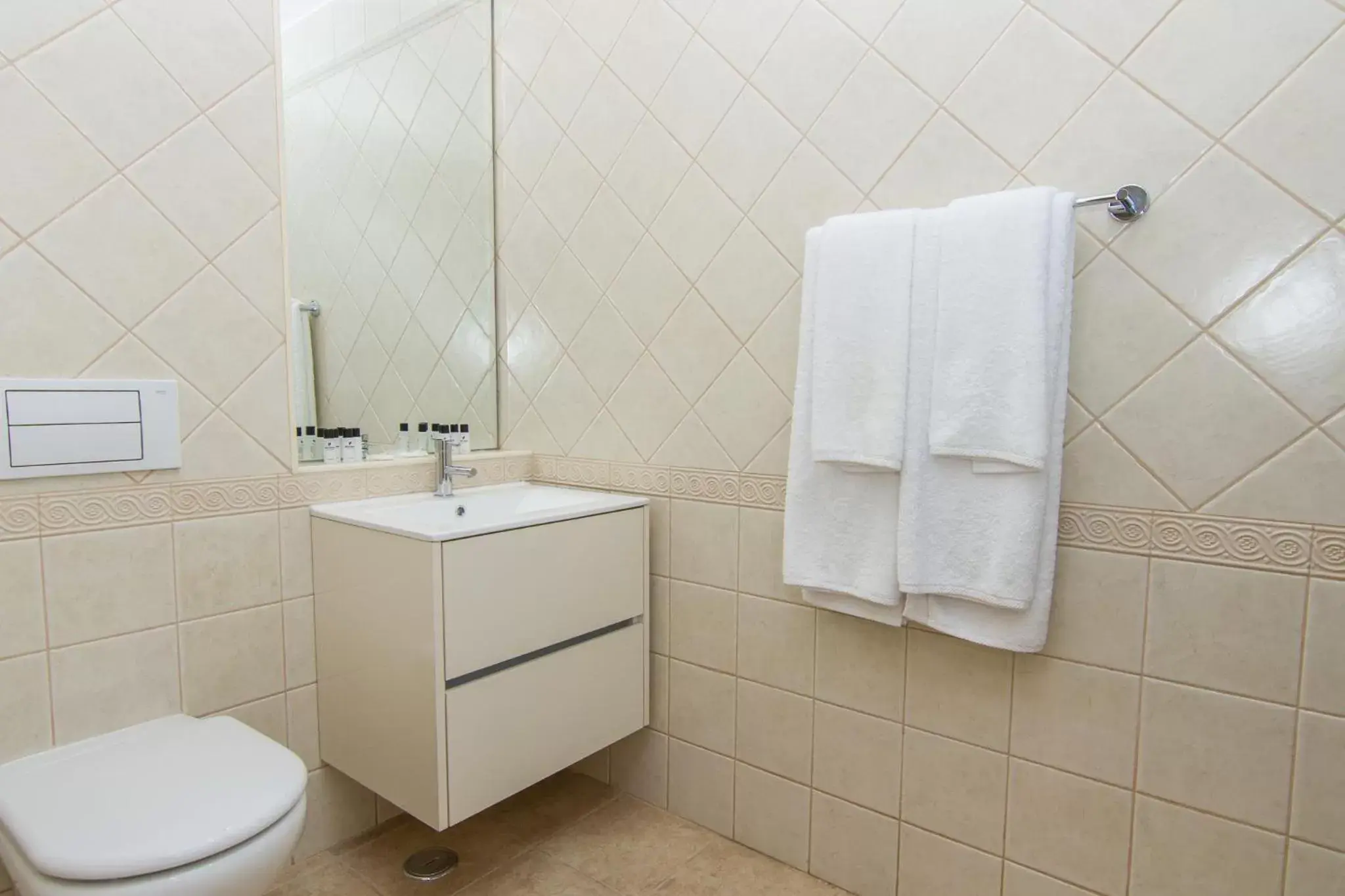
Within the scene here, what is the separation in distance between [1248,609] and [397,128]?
212 centimetres

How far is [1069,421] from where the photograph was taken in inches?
52.1

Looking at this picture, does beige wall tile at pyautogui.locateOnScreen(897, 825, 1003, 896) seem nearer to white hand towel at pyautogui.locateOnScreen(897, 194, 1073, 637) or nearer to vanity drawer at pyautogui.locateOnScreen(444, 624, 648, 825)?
white hand towel at pyautogui.locateOnScreen(897, 194, 1073, 637)

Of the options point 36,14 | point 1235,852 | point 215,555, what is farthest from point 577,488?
point 1235,852

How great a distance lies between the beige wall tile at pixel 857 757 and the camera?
1.55 m

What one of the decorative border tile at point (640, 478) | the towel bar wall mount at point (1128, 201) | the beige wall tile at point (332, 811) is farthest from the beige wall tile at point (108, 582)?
→ the towel bar wall mount at point (1128, 201)

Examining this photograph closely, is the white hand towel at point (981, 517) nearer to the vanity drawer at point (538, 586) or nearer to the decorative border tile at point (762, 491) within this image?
the decorative border tile at point (762, 491)

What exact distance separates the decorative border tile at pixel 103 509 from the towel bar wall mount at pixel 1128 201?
5.75ft

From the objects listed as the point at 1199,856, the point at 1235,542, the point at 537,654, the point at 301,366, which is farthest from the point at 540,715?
the point at 1235,542

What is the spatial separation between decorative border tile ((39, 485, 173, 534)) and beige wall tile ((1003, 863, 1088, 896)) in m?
1.76

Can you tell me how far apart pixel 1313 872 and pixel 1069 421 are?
0.78 meters

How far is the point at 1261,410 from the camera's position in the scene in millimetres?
1160

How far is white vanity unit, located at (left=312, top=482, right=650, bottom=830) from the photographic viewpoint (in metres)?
1.42

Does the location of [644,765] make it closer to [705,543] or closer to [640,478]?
[705,543]

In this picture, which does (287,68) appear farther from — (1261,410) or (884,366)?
(1261,410)
